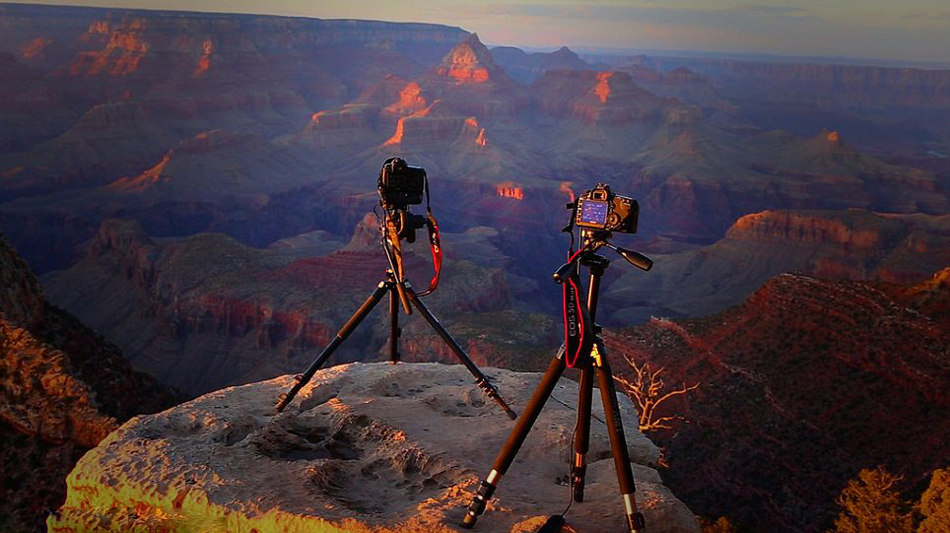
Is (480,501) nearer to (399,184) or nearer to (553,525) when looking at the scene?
(553,525)

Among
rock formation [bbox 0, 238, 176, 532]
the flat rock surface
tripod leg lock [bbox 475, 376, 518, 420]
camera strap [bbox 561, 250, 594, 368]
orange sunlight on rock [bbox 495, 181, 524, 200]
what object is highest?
camera strap [bbox 561, 250, 594, 368]

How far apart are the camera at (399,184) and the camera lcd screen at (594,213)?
285 centimetres

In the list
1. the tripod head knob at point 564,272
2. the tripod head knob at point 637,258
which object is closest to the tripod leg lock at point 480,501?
the tripod head knob at point 564,272

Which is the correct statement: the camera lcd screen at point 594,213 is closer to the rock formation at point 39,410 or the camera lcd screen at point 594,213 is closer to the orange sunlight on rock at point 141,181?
the rock formation at point 39,410

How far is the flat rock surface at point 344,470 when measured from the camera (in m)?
6.75

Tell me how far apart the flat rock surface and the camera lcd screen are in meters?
2.69

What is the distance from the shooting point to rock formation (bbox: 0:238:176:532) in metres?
15.9

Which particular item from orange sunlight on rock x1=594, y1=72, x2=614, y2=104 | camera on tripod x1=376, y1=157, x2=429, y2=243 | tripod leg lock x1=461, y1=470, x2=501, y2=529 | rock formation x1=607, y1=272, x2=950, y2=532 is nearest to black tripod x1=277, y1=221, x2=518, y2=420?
camera on tripod x1=376, y1=157, x2=429, y2=243

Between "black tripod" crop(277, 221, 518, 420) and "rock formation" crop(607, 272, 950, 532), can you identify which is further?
"rock formation" crop(607, 272, 950, 532)

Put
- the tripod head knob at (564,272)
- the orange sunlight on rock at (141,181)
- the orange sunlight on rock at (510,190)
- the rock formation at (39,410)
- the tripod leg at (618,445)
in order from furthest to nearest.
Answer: the orange sunlight on rock at (510,190)
the orange sunlight on rock at (141,181)
the rock formation at (39,410)
the tripod leg at (618,445)
the tripod head knob at (564,272)

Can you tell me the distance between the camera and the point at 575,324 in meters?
6.23

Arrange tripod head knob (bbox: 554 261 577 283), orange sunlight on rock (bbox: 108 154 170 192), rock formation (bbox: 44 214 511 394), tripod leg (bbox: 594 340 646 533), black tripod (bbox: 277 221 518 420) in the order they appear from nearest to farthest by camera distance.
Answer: tripod head knob (bbox: 554 261 577 283) → tripod leg (bbox: 594 340 646 533) → black tripod (bbox: 277 221 518 420) → rock formation (bbox: 44 214 511 394) → orange sunlight on rock (bbox: 108 154 170 192)

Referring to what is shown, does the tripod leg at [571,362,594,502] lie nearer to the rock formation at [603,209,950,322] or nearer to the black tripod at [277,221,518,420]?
the black tripod at [277,221,518,420]

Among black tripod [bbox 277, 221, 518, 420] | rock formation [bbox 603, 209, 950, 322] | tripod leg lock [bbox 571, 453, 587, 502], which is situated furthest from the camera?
rock formation [bbox 603, 209, 950, 322]
